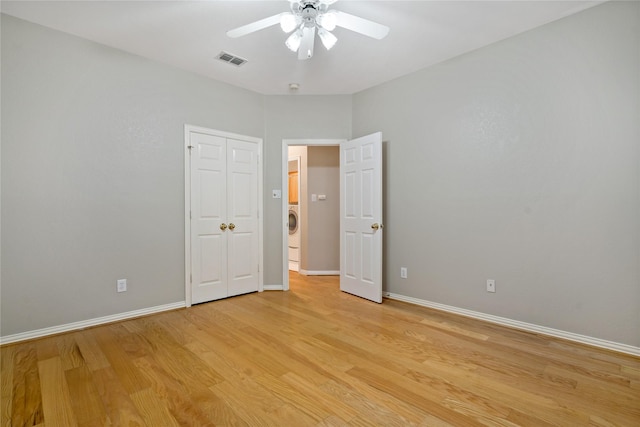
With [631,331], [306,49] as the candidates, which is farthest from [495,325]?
[306,49]

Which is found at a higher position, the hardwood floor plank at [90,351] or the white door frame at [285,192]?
the white door frame at [285,192]

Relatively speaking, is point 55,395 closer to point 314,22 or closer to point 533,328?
point 314,22

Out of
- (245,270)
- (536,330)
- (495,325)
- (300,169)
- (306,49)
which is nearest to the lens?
(306,49)

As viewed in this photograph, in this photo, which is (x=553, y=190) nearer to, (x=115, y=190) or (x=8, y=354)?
(x=115, y=190)

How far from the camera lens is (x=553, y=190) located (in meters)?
2.64

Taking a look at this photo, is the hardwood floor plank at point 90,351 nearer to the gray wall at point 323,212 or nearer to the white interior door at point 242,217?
the white interior door at point 242,217

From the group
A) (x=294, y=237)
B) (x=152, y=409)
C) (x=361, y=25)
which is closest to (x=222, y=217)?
(x=294, y=237)

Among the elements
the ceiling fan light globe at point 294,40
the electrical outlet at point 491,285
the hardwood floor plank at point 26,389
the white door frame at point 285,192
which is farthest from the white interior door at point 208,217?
the electrical outlet at point 491,285

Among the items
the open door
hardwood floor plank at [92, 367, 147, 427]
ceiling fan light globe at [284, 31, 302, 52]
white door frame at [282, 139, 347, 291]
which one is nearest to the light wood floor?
hardwood floor plank at [92, 367, 147, 427]

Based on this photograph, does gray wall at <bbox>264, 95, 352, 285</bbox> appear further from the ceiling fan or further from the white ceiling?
the ceiling fan

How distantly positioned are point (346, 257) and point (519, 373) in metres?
2.34

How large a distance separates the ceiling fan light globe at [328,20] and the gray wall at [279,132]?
6.53 ft

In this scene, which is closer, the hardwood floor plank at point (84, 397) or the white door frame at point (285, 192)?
the hardwood floor plank at point (84, 397)

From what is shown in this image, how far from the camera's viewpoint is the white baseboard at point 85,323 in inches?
99.7
